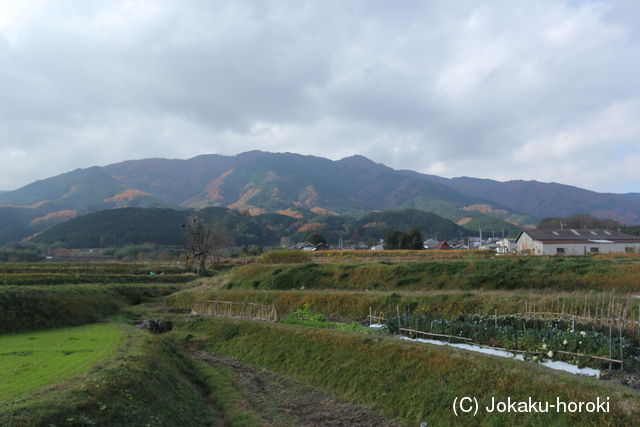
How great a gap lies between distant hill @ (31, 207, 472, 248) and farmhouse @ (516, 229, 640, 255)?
83.2 m

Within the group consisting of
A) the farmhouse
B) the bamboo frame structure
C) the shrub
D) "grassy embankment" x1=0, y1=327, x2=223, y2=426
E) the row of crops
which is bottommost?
the bamboo frame structure

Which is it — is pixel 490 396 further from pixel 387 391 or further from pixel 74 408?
pixel 74 408

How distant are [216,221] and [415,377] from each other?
358 ft

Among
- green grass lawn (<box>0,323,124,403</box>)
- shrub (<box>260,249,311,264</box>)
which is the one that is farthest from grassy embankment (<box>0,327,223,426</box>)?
shrub (<box>260,249,311,264</box>)

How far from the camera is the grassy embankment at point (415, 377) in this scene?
9516 mm

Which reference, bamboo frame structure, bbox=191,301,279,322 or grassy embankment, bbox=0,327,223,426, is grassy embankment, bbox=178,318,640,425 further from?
bamboo frame structure, bbox=191,301,279,322

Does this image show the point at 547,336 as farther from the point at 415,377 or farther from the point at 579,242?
the point at 579,242

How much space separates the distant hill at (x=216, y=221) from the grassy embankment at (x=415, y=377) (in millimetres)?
98162

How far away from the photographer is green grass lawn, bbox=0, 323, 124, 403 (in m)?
12.1

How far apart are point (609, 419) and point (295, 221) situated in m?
185

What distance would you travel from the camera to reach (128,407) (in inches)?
418

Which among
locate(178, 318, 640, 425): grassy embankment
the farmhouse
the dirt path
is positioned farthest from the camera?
the farmhouse

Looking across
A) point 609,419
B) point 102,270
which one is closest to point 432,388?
point 609,419

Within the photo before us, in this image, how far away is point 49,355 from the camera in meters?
16.6
